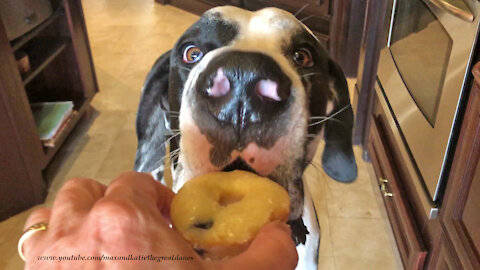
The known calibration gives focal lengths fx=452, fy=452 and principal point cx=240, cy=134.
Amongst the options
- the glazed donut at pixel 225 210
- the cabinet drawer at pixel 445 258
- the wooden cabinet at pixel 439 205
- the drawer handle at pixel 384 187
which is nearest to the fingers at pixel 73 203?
the glazed donut at pixel 225 210

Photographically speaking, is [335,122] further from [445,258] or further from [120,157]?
[120,157]

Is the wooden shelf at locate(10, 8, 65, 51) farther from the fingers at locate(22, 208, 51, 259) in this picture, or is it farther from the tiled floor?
the fingers at locate(22, 208, 51, 259)

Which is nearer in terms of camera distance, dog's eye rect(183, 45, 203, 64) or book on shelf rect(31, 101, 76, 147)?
dog's eye rect(183, 45, 203, 64)

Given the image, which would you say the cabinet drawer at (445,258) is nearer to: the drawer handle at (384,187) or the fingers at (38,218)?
the drawer handle at (384,187)

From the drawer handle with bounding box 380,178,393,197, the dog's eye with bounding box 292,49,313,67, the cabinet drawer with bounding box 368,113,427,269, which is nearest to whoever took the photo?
the dog's eye with bounding box 292,49,313,67

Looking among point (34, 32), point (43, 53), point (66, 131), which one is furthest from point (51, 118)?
point (34, 32)

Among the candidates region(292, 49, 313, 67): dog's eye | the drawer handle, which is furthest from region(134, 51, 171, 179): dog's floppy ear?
the drawer handle

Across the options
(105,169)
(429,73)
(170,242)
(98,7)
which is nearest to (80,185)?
(170,242)
